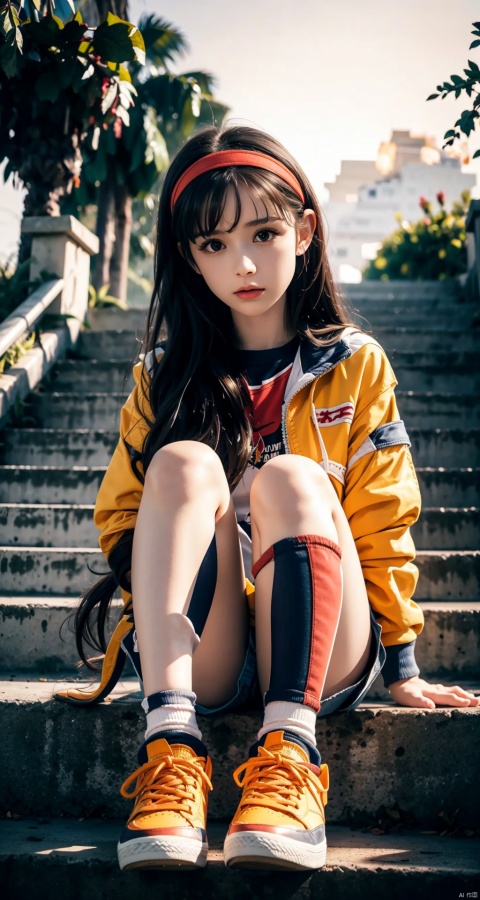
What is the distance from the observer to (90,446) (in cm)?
364

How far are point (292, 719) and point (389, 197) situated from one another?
200 ft

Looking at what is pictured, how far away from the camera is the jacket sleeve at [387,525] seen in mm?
1638

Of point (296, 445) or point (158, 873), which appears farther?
point (296, 445)

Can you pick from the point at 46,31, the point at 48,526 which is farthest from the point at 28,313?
the point at 48,526

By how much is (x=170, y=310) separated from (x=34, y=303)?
2643 mm

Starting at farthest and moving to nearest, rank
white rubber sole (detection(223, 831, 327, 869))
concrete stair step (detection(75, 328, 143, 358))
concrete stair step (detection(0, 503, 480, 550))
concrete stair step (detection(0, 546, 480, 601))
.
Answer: concrete stair step (detection(75, 328, 143, 358))
concrete stair step (detection(0, 503, 480, 550))
concrete stair step (detection(0, 546, 480, 601))
white rubber sole (detection(223, 831, 327, 869))

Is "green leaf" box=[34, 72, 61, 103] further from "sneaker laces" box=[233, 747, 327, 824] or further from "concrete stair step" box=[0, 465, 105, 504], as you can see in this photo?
"sneaker laces" box=[233, 747, 327, 824]

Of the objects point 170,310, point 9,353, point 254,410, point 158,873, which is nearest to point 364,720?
point 158,873

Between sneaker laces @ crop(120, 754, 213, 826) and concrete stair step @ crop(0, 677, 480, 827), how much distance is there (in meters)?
0.27

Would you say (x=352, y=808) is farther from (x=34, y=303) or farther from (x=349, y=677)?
(x=34, y=303)

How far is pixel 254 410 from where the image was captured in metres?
1.89

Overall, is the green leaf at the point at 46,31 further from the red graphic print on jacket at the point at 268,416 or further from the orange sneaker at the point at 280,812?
the orange sneaker at the point at 280,812

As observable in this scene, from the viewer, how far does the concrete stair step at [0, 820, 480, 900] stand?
4.25ft

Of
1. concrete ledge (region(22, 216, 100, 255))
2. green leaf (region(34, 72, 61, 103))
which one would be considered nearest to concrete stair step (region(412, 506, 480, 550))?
concrete ledge (region(22, 216, 100, 255))
